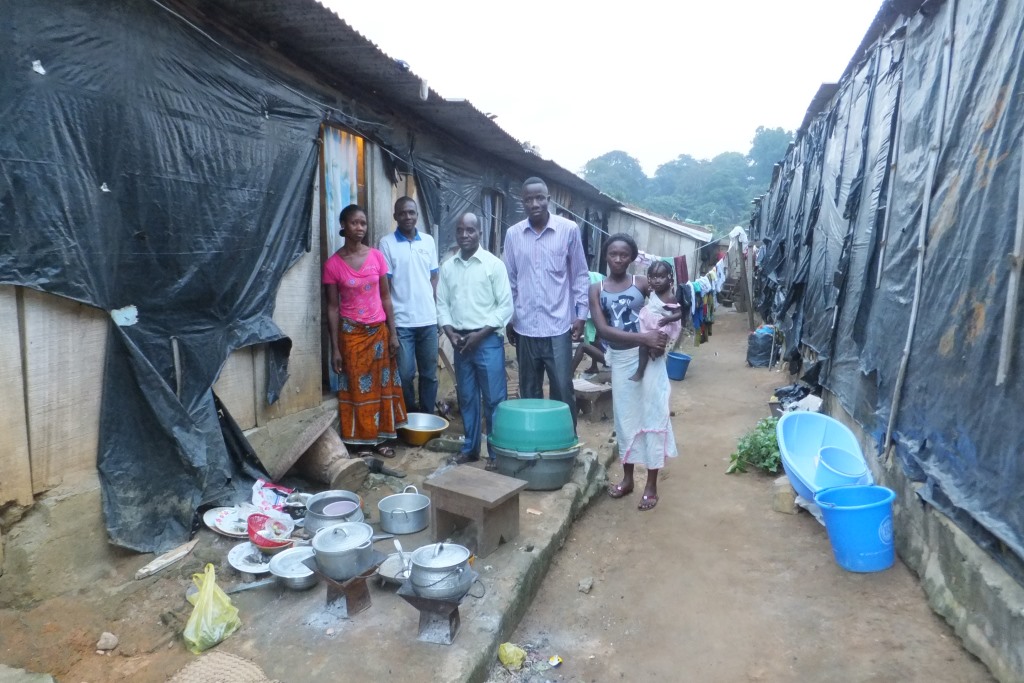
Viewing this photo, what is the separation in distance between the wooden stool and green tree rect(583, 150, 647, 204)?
48072mm

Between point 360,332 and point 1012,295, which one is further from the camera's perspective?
point 360,332

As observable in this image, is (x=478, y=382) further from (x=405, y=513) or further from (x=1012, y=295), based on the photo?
(x=1012, y=295)

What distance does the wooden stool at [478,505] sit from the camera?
10.0 ft

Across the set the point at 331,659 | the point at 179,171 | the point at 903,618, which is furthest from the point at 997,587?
the point at 179,171

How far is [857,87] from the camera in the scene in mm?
6074

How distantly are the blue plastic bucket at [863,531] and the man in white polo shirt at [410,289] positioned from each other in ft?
10.0

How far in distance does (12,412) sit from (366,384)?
2210 mm

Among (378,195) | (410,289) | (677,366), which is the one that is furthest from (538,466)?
(677,366)

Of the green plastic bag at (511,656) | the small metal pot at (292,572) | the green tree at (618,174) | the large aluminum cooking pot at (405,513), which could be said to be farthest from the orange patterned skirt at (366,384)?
the green tree at (618,174)

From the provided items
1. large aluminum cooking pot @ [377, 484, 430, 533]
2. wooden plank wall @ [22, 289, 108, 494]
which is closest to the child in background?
large aluminum cooking pot @ [377, 484, 430, 533]

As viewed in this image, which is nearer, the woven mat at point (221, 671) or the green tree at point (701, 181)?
the woven mat at point (221, 671)

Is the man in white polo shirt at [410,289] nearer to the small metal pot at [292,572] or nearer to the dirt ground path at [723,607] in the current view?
the dirt ground path at [723,607]

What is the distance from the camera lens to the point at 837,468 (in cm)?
387

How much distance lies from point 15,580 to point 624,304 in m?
3.42
